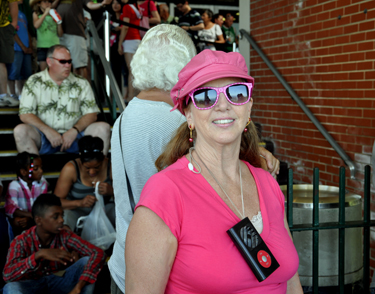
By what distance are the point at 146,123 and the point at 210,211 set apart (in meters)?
0.61

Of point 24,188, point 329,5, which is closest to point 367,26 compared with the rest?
point 329,5

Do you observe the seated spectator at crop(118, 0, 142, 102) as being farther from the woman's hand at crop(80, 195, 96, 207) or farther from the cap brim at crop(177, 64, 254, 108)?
the cap brim at crop(177, 64, 254, 108)

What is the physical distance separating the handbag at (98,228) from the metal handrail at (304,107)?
2.34 meters

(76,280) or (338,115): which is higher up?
(338,115)

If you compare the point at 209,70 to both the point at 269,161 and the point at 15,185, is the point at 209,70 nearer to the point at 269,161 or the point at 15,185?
the point at 269,161

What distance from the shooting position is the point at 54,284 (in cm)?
328

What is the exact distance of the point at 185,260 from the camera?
4.34 feet

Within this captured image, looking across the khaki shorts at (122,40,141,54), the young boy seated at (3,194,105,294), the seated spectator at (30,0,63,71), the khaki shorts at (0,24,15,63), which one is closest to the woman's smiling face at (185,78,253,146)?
the young boy seated at (3,194,105,294)

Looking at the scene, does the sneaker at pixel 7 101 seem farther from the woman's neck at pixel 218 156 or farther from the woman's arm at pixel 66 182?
the woman's neck at pixel 218 156

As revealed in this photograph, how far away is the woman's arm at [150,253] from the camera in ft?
4.27

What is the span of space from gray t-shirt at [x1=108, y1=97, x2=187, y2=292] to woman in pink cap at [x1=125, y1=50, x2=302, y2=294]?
0.52ft

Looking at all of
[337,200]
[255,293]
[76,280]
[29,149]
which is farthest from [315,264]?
[29,149]

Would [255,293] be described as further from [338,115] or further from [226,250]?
[338,115]

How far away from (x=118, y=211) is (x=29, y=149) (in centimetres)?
315
